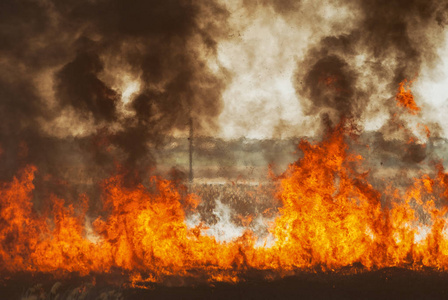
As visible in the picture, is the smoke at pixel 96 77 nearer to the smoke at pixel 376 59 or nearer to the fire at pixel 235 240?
the fire at pixel 235 240

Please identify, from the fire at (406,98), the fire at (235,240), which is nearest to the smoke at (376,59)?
the fire at (406,98)

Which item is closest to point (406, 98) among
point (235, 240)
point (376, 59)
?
point (376, 59)

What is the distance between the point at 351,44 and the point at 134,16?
6.06m

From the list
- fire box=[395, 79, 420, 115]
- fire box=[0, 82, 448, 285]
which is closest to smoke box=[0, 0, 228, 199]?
fire box=[0, 82, 448, 285]

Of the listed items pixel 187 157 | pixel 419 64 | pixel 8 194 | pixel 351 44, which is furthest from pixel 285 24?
pixel 8 194

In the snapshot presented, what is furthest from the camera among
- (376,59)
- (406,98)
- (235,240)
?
(376,59)

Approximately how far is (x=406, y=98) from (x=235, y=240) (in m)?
5.84

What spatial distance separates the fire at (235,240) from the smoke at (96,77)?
4.77 ft

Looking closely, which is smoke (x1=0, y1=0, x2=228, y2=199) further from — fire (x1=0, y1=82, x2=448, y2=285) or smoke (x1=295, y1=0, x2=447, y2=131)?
smoke (x1=295, y1=0, x2=447, y2=131)

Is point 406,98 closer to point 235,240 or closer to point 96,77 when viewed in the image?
point 235,240

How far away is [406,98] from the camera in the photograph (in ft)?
41.6

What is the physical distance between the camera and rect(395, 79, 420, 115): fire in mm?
12680

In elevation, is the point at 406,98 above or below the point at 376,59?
below

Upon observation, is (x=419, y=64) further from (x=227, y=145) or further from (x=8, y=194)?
(x=8, y=194)
